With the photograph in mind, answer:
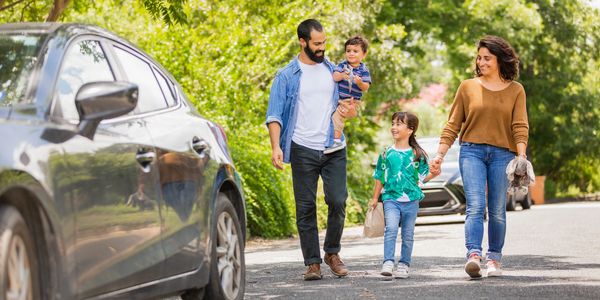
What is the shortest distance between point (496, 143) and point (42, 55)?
4951mm

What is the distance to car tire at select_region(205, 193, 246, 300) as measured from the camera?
688 cm

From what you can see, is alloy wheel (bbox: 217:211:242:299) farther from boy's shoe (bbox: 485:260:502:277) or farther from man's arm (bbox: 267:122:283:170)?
boy's shoe (bbox: 485:260:502:277)

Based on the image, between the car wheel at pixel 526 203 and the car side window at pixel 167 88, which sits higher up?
the car side window at pixel 167 88

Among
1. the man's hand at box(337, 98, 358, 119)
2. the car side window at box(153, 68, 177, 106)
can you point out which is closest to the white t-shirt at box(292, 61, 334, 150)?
the man's hand at box(337, 98, 358, 119)

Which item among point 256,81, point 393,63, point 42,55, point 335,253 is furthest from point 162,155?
point 393,63

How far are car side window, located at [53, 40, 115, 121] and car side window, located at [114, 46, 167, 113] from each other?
0.90 feet

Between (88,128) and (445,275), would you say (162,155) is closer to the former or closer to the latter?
(88,128)

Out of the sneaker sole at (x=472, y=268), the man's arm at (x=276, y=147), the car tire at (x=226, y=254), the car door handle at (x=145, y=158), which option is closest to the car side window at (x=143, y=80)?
the car door handle at (x=145, y=158)

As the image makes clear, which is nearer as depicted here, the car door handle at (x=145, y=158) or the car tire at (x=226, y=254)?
the car door handle at (x=145, y=158)

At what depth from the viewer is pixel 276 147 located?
9.55m

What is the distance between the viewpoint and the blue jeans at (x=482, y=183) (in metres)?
9.72

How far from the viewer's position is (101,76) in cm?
605

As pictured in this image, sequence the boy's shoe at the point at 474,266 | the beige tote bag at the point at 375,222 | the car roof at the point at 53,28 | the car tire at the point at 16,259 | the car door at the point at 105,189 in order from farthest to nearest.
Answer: the beige tote bag at the point at 375,222
the boy's shoe at the point at 474,266
the car roof at the point at 53,28
the car door at the point at 105,189
the car tire at the point at 16,259

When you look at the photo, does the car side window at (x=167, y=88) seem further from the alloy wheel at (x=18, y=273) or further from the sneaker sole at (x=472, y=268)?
the sneaker sole at (x=472, y=268)
